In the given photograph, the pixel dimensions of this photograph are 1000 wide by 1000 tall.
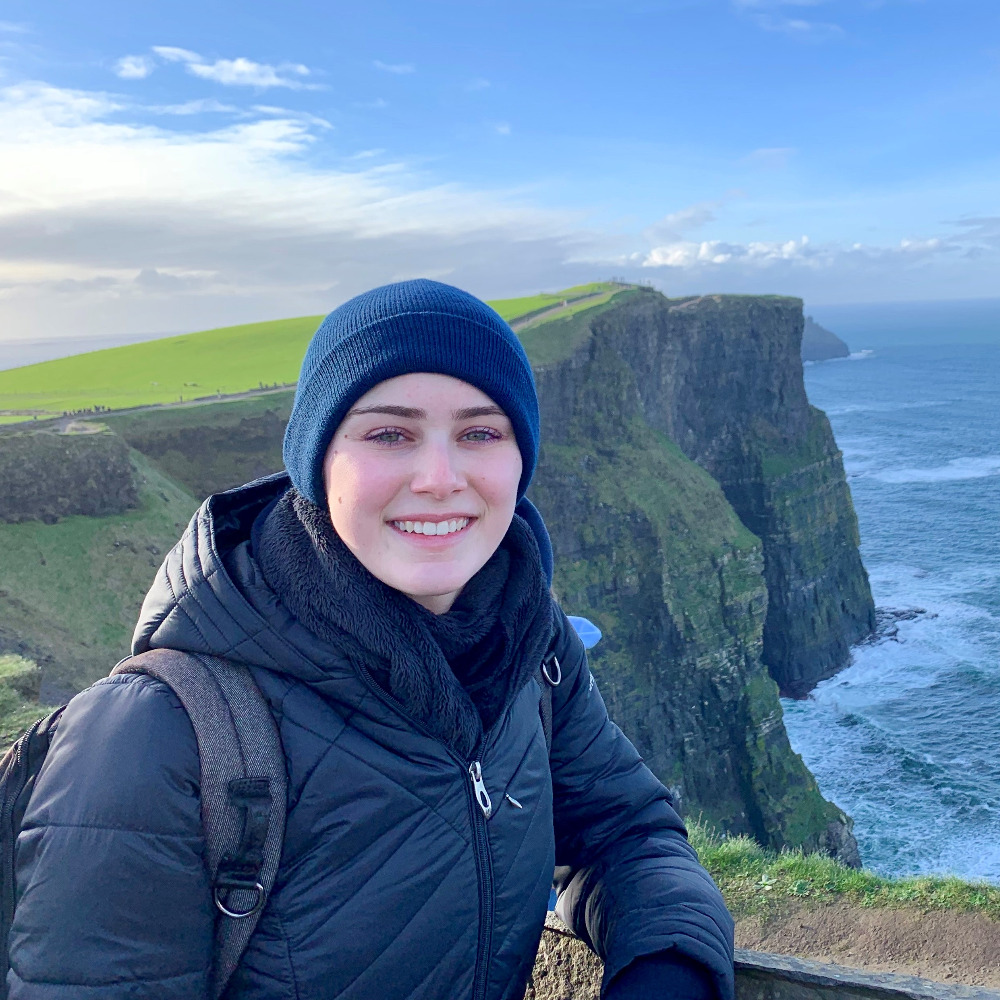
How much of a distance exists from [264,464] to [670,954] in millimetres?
30358

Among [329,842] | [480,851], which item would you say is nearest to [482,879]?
[480,851]

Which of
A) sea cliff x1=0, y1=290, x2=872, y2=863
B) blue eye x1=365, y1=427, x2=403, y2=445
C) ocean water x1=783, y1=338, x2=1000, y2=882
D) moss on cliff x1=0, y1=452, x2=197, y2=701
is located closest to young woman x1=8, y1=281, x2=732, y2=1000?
blue eye x1=365, y1=427, x2=403, y2=445

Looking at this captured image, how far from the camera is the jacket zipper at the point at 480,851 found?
2.49 metres

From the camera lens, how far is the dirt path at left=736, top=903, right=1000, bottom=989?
20.3 ft

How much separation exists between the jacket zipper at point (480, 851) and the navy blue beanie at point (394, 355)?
814 millimetres

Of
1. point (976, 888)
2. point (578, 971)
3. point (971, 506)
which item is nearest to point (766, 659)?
point (971, 506)

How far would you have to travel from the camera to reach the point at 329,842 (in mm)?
2268

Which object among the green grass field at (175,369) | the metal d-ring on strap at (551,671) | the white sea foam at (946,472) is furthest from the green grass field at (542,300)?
the metal d-ring on strap at (551,671)

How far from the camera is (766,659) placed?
48906 millimetres

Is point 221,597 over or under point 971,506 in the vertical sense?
over

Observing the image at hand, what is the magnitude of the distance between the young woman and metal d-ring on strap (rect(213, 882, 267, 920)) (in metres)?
0.04

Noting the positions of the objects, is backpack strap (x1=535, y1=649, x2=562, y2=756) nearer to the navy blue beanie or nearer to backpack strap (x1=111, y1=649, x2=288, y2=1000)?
the navy blue beanie

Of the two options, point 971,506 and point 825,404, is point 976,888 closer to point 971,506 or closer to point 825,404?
point 971,506

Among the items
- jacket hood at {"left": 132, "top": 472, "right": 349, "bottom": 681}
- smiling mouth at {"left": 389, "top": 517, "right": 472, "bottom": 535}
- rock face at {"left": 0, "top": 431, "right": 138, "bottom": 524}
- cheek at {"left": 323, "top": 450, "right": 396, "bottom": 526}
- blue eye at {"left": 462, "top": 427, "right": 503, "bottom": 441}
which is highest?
blue eye at {"left": 462, "top": 427, "right": 503, "bottom": 441}
